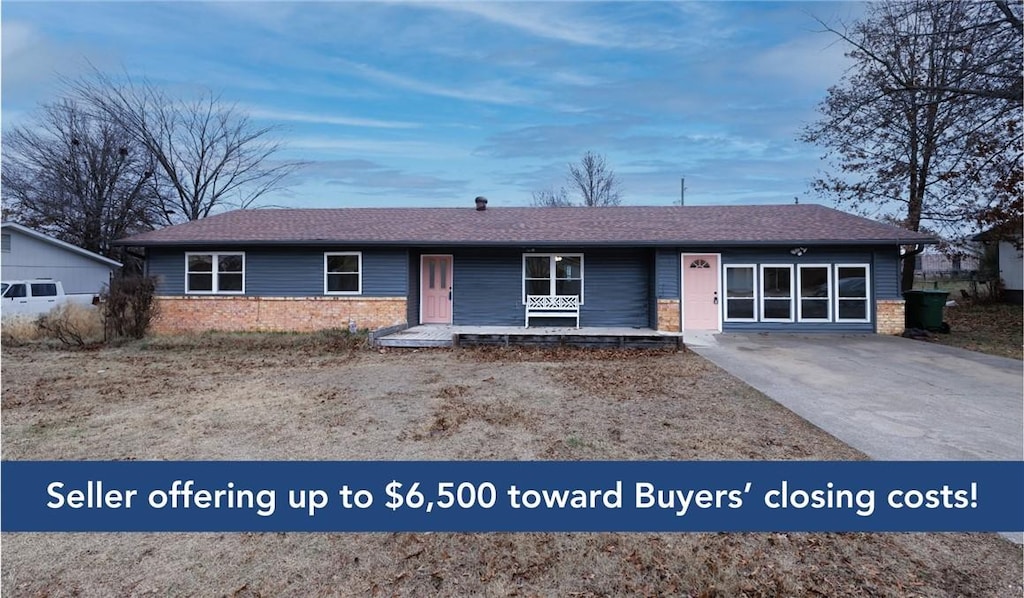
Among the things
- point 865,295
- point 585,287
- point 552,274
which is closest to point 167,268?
point 552,274

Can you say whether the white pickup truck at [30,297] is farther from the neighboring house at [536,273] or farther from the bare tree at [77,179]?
the bare tree at [77,179]

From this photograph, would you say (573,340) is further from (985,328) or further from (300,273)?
(985,328)

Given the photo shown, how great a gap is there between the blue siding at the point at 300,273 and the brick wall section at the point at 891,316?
12.6 meters

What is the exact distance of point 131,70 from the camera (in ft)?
81.0

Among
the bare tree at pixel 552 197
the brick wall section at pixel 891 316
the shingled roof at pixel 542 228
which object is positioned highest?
the bare tree at pixel 552 197

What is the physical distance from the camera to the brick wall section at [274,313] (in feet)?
46.1

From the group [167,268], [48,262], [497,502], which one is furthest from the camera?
[48,262]

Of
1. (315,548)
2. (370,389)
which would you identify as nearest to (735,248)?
(370,389)

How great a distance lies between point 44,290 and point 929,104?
2456 centimetres

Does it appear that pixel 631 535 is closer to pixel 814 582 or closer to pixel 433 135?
pixel 814 582

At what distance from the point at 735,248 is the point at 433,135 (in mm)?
11831

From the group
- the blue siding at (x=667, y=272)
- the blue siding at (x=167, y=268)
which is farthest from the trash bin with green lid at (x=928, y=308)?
the blue siding at (x=167, y=268)

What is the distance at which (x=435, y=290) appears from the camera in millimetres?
15086

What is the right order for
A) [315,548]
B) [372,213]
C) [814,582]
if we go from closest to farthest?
[814,582] → [315,548] → [372,213]
